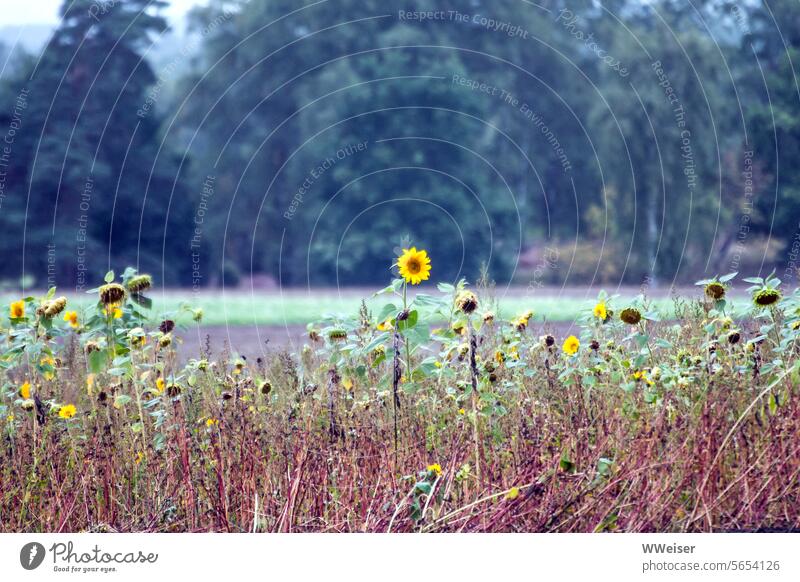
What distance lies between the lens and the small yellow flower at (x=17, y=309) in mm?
4137

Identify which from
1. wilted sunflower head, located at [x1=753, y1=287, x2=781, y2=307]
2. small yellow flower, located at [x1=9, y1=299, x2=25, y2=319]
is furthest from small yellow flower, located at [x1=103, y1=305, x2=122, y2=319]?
wilted sunflower head, located at [x1=753, y1=287, x2=781, y2=307]

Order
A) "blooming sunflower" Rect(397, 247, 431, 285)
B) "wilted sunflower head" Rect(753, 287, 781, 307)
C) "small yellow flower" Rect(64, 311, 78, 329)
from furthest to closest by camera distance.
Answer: "small yellow flower" Rect(64, 311, 78, 329) < "wilted sunflower head" Rect(753, 287, 781, 307) < "blooming sunflower" Rect(397, 247, 431, 285)

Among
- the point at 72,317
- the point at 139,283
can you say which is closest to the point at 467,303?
the point at 139,283

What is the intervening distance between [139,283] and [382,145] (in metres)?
18.3

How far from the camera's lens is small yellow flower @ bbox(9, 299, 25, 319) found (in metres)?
4.14

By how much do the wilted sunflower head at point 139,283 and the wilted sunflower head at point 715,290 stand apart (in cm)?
222

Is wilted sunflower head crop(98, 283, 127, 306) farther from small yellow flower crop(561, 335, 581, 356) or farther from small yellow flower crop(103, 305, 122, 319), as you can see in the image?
small yellow flower crop(561, 335, 581, 356)

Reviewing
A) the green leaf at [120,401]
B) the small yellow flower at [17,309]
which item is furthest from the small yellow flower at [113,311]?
the small yellow flower at [17,309]

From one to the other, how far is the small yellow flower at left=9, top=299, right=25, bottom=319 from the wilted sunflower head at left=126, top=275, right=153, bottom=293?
→ 52 cm

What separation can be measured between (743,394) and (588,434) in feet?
1.91

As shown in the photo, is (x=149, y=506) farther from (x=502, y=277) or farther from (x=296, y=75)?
(x=296, y=75)

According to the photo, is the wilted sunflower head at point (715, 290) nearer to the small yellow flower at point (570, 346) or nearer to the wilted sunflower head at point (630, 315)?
the wilted sunflower head at point (630, 315)
